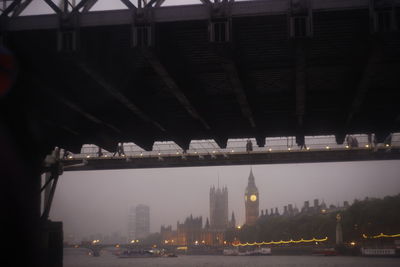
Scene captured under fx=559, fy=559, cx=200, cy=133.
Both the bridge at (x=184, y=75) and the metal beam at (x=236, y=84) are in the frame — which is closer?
the bridge at (x=184, y=75)

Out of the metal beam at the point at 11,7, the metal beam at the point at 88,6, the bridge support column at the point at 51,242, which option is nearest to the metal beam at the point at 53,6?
the metal beam at the point at 88,6

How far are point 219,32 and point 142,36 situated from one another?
1994 millimetres

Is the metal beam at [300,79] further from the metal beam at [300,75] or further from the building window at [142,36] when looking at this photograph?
the building window at [142,36]

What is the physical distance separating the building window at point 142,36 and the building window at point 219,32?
1607mm

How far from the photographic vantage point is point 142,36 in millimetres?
14344

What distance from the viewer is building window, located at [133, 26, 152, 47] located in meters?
14.2

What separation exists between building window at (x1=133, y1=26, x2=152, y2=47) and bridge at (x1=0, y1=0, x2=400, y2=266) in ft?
0.09

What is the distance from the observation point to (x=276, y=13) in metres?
14.0

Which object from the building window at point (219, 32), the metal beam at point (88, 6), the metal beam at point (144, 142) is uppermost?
the metal beam at point (88, 6)

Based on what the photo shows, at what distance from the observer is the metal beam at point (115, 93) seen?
51.4ft

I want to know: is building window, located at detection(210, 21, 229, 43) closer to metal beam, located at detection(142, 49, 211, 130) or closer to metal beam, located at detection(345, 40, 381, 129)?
metal beam, located at detection(142, 49, 211, 130)

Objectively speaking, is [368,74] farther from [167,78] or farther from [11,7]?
[11,7]

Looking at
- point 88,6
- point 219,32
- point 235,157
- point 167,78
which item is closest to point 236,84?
point 167,78

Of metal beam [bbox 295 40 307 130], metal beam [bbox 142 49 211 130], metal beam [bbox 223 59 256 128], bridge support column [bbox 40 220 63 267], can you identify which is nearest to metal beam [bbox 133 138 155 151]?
metal beam [bbox 142 49 211 130]
